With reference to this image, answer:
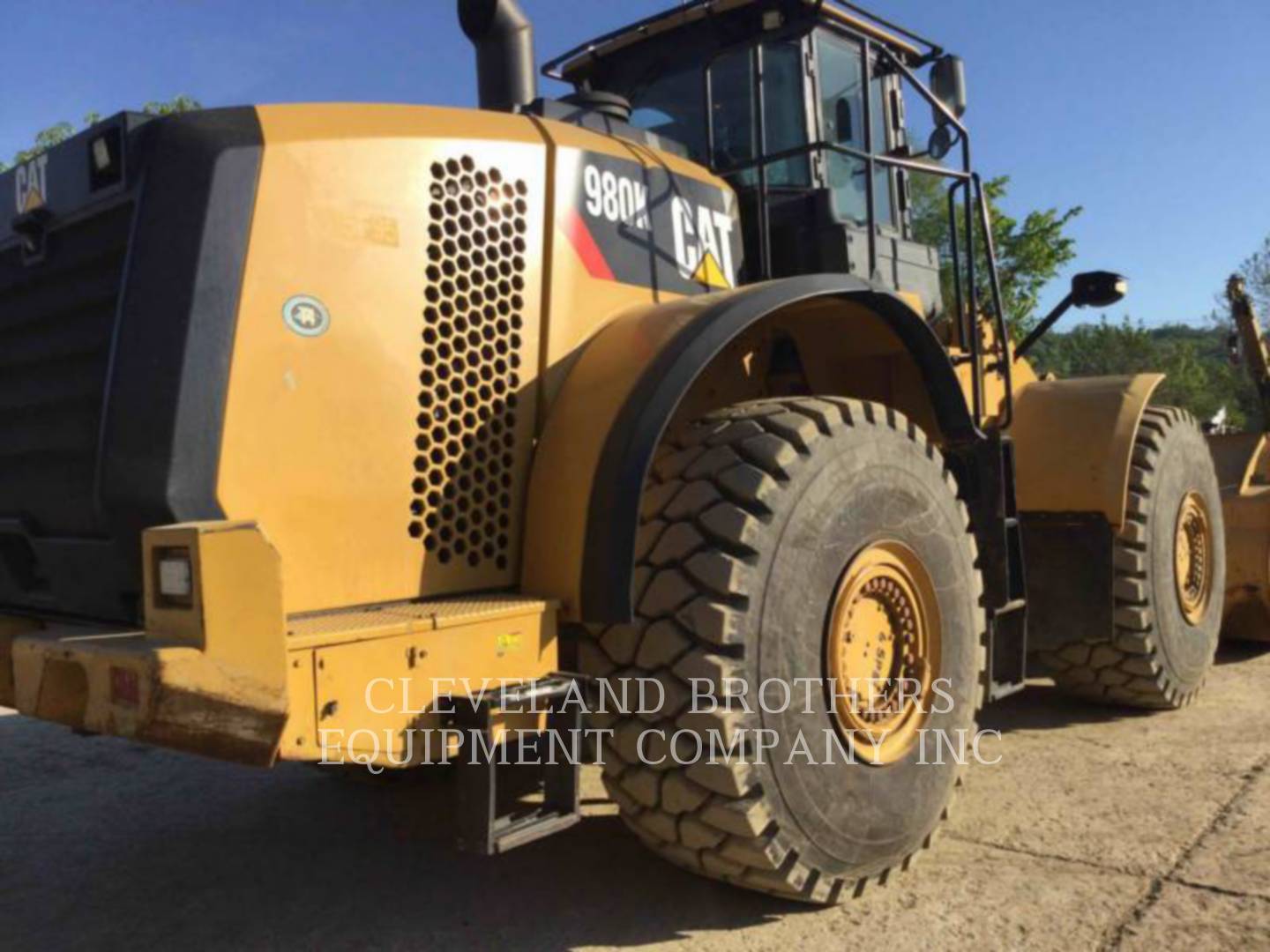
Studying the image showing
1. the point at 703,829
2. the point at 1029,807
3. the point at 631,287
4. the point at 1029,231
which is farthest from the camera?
the point at 1029,231

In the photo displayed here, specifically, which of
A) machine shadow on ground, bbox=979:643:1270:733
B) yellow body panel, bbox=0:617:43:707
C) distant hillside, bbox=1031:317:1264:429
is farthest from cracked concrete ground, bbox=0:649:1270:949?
distant hillside, bbox=1031:317:1264:429

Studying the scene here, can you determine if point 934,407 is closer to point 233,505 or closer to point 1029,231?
point 233,505

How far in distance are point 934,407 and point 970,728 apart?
1.18m

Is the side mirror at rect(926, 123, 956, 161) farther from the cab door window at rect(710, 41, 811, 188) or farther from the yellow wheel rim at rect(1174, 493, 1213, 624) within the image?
the yellow wheel rim at rect(1174, 493, 1213, 624)

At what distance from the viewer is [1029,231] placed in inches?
922

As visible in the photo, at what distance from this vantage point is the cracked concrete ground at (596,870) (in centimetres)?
307

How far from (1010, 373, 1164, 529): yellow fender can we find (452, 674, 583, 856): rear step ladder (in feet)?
9.97

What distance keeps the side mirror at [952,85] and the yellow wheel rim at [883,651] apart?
235 cm

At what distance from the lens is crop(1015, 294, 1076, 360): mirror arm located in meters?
5.15

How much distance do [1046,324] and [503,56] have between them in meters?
2.82

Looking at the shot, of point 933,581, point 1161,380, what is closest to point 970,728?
point 933,581

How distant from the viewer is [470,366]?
3021 mm

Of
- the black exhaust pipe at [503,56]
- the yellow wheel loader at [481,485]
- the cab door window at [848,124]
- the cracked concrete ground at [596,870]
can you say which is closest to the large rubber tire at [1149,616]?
the cracked concrete ground at [596,870]

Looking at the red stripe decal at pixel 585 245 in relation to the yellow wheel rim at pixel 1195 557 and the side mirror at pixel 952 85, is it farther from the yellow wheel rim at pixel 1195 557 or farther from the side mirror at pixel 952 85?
the yellow wheel rim at pixel 1195 557
